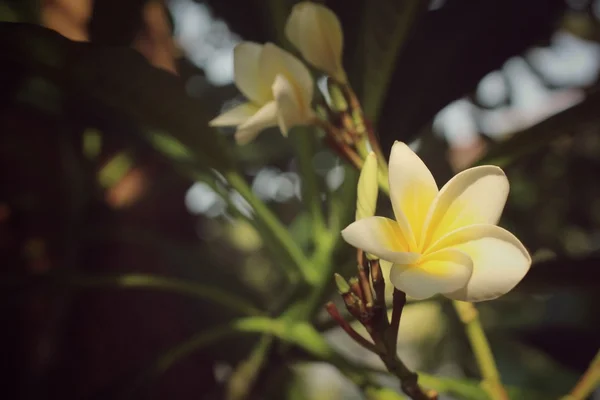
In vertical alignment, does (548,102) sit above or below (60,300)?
below

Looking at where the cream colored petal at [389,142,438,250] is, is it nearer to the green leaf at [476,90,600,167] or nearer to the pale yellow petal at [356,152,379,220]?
the pale yellow petal at [356,152,379,220]

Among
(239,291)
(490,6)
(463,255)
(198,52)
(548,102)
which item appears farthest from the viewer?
(198,52)

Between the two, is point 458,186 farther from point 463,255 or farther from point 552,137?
point 552,137

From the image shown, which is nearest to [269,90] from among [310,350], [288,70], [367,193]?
[288,70]

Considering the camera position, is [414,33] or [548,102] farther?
[548,102]

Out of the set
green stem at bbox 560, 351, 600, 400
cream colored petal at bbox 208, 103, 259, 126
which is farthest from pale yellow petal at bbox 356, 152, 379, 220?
green stem at bbox 560, 351, 600, 400

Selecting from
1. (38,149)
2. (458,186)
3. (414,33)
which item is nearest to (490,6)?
(414,33)

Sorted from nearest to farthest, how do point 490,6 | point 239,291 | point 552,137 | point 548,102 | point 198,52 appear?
point 552,137
point 490,6
point 239,291
point 548,102
point 198,52

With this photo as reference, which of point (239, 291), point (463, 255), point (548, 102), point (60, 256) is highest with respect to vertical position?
point (463, 255)
